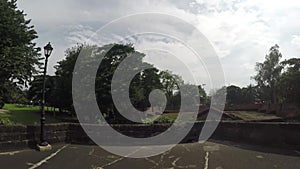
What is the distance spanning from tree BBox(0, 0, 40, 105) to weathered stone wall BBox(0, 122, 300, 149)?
10.1 meters

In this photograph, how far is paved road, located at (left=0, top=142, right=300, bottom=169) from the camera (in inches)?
330

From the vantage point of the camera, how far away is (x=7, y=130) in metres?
10.5

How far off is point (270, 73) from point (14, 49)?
171 feet

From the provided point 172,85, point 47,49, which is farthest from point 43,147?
point 172,85

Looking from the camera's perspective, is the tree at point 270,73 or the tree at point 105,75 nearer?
the tree at point 105,75

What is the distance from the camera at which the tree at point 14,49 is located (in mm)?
20953

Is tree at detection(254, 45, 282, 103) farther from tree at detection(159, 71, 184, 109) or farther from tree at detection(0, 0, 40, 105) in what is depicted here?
tree at detection(0, 0, 40, 105)

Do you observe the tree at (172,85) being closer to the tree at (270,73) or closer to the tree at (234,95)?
the tree at (270,73)

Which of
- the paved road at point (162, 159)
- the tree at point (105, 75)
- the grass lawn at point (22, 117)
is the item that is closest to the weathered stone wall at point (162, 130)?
the paved road at point (162, 159)

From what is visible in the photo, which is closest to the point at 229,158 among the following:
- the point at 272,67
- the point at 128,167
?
the point at 128,167

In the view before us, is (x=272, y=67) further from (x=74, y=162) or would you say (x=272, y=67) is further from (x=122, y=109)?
(x=74, y=162)

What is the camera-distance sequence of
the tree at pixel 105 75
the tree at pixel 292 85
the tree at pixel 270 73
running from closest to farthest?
the tree at pixel 105 75
the tree at pixel 292 85
the tree at pixel 270 73

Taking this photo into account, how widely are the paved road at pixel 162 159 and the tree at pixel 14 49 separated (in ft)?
40.0

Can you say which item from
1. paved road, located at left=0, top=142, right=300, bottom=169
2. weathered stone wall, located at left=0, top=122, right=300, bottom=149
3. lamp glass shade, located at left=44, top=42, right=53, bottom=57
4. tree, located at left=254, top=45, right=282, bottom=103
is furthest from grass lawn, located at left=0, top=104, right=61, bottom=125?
tree, located at left=254, top=45, right=282, bottom=103
